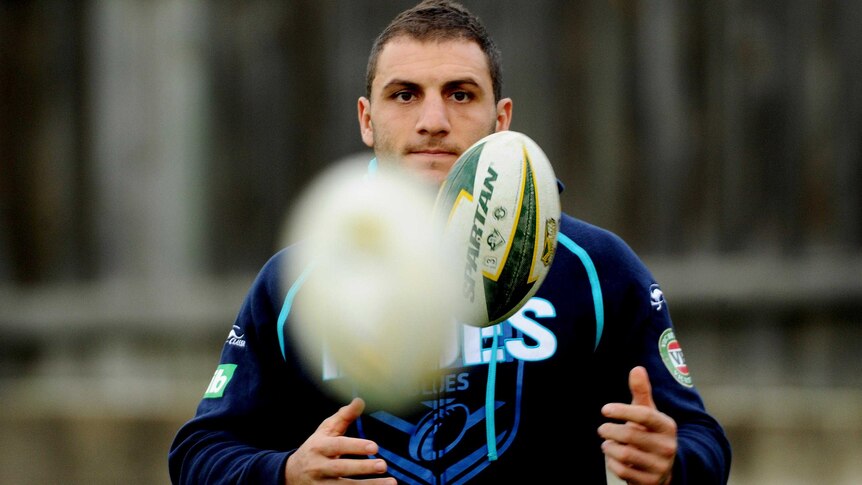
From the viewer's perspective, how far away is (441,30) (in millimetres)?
4195

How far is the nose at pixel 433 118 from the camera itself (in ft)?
13.1

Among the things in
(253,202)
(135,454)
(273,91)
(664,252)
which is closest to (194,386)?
(135,454)

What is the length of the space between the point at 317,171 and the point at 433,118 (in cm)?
372

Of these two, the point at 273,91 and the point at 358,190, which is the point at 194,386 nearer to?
the point at 273,91

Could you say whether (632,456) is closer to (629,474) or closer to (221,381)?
(629,474)

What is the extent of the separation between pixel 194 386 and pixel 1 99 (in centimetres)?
218

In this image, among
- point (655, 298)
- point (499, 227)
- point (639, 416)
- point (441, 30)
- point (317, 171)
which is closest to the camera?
point (639, 416)

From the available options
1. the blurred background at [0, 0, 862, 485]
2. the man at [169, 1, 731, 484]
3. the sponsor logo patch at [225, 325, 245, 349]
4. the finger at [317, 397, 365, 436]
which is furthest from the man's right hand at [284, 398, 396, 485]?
the blurred background at [0, 0, 862, 485]

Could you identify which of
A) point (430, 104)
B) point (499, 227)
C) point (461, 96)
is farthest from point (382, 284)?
point (461, 96)

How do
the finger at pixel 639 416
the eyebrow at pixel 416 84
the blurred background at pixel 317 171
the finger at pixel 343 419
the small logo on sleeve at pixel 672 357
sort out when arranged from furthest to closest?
the blurred background at pixel 317 171 → the eyebrow at pixel 416 84 → the small logo on sleeve at pixel 672 357 → the finger at pixel 343 419 → the finger at pixel 639 416

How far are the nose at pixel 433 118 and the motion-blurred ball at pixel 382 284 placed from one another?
0.16 meters

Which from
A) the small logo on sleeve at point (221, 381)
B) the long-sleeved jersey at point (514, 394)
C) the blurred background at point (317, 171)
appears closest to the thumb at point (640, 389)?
the long-sleeved jersey at point (514, 394)

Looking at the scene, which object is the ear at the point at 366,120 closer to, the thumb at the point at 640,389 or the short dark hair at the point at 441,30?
the short dark hair at the point at 441,30

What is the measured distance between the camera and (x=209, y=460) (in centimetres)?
395
